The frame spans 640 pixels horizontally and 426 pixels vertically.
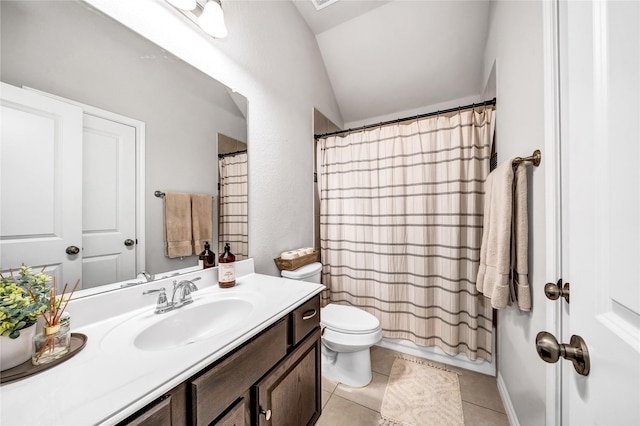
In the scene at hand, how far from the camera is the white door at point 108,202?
0.77 m

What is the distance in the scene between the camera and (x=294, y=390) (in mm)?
952

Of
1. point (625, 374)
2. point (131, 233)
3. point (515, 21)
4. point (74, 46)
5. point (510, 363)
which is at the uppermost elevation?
point (515, 21)

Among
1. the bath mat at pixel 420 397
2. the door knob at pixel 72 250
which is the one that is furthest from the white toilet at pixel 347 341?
the door knob at pixel 72 250

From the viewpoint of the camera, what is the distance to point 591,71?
1.31ft

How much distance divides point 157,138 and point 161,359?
32.6 inches

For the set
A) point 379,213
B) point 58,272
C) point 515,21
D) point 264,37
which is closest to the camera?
point 58,272

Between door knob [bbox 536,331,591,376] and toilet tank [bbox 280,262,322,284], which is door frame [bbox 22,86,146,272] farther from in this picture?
door knob [bbox 536,331,591,376]

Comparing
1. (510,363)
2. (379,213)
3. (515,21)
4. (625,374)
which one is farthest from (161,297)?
(515,21)

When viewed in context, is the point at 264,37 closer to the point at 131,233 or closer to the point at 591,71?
the point at 131,233

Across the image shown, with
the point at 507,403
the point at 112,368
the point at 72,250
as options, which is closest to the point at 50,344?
the point at 112,368

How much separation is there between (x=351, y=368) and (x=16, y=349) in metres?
1.55

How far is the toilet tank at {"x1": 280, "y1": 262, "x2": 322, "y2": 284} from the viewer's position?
1578 mm

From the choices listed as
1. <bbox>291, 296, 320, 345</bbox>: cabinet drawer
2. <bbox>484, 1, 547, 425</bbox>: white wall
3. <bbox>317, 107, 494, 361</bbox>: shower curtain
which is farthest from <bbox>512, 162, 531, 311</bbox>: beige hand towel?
<bbox>291, 296, 320, 345</bbox>: cabinet drawer

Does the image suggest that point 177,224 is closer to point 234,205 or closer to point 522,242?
point 234,205
